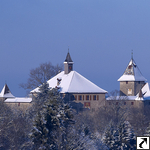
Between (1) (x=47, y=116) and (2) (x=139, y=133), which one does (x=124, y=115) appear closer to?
(2) (x=139, y=133)

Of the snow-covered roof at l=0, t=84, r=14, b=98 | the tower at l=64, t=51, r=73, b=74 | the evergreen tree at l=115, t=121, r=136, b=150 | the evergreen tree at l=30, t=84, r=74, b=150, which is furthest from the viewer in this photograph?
the snow-covered roof at l=0, t=84, r=14, b=98

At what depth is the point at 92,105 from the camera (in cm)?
6731

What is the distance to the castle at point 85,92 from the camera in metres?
67.1

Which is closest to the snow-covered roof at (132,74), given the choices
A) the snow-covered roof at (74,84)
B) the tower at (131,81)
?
the tower at (131,81)

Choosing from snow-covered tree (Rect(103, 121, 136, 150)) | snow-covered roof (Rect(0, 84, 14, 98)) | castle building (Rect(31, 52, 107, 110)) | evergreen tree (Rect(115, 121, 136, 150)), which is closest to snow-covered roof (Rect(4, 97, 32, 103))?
castle building (Rect(31, 52, 107, 110))

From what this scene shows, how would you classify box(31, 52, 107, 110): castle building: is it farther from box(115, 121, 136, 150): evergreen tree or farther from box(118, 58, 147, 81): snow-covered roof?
box(115, 121, 136, 150): evergreen tree

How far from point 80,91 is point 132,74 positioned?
593 inches

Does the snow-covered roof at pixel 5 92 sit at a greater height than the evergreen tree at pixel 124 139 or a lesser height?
greater

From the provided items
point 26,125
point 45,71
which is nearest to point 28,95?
point 45,71

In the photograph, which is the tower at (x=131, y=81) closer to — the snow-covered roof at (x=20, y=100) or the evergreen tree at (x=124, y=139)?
the snow-covered roof at (x=20, y=100)

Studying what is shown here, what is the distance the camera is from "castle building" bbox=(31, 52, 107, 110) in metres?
67.0

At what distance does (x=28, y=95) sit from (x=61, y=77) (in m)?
6.91

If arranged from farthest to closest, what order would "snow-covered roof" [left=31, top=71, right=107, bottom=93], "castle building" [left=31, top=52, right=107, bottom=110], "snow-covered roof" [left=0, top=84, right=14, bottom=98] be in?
1. "snow-covered roof" [left=0, top=84, right=14, bottom=98]
2. "snow-covered roof" [left=31, top=71, right=107, bottom=93]
3. "castle building" [left=31, top=52, right=107, bottom=110]

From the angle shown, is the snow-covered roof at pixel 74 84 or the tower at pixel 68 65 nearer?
the snow-covered roof at pixel 74 84
